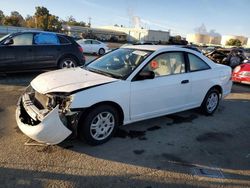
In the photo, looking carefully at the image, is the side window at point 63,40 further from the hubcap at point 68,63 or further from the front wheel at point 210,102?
the front wheel at point 210,102

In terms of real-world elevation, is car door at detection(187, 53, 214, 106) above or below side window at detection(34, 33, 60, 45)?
below

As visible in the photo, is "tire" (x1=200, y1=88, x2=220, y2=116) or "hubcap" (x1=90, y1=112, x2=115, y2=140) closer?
"hubcap" (x1=90, y1=112, x2=115, y2=140)

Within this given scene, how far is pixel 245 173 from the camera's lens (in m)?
3.93

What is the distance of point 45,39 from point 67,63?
3.60ft

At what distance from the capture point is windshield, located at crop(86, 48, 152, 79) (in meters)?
4.90

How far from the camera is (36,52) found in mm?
9352

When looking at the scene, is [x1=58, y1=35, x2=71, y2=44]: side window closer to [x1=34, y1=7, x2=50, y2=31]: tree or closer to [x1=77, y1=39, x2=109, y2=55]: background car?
[x1=77, y1=39, x2=109, y2=55]: background car

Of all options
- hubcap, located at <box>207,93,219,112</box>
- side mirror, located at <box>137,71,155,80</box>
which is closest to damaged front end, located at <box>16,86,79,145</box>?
side mirror, located at <box>137,71,155,80</box>

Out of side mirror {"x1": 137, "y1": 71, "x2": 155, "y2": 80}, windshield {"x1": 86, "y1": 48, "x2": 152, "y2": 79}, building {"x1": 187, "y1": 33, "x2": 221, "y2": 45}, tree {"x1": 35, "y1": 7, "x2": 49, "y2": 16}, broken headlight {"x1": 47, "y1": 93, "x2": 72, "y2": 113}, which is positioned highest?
tree {"x1": 35, "y1": 7, "x2": 49, "y2": 16}

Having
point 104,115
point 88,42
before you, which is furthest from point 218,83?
point 88,42

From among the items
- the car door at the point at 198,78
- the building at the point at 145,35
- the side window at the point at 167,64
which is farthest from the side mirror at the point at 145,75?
the building at the point at 145,35

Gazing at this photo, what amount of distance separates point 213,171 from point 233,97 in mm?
5311

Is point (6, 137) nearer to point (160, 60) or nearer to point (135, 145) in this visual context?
point (135, 145)

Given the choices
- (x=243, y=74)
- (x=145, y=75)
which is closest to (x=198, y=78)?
(x=145, y=75)
